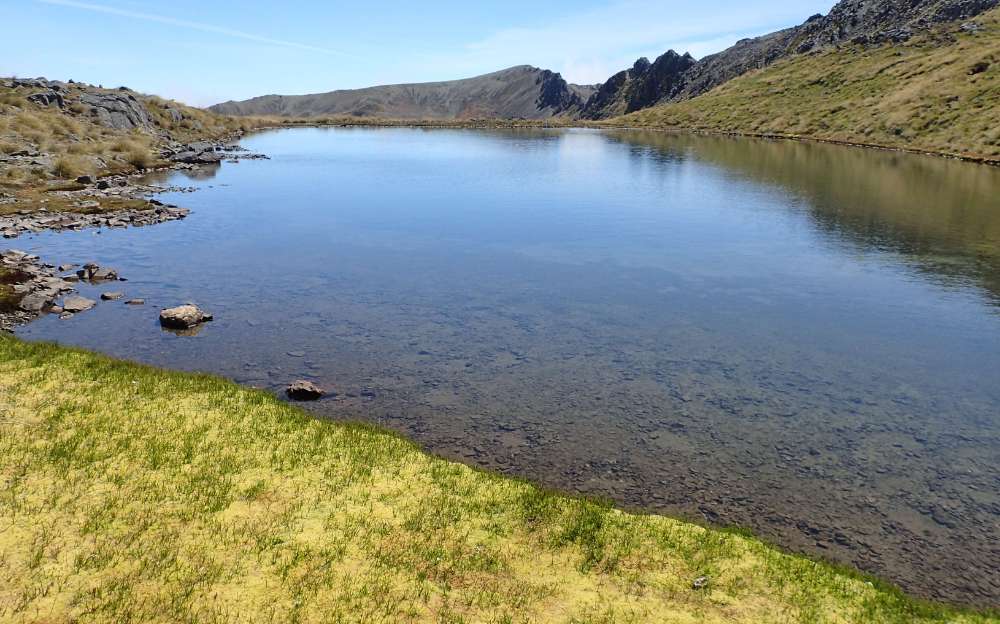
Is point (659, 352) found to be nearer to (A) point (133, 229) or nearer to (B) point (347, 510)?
(B) point (347, 510)

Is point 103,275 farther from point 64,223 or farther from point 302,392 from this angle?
point 302,392

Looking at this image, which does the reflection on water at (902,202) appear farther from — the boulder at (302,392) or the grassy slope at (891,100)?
the boulder at (302,392)

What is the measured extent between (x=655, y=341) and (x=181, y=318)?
66.2 feet

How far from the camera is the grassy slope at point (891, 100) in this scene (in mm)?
103875

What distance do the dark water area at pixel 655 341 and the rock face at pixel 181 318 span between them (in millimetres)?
843

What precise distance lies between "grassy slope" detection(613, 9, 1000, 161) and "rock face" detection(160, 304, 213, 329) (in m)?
105

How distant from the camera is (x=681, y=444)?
1850 centimetres

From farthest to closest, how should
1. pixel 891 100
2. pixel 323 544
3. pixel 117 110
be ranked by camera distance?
pixel 891 100 → pixel 117 110 → pixel 323 544

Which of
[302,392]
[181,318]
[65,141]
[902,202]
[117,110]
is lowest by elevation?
[302,392]

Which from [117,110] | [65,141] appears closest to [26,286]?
[65,141]

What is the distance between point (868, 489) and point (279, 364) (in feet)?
64.3

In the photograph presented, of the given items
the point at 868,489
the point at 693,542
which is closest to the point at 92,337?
the point at 693,542

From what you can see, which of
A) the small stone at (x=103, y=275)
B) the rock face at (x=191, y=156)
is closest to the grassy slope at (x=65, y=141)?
the rock face at (x=191, y=156)

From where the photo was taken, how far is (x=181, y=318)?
86.8 ft
